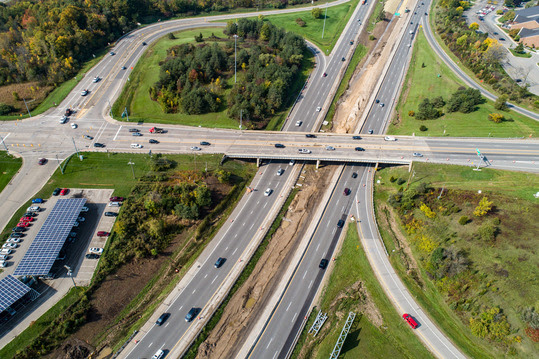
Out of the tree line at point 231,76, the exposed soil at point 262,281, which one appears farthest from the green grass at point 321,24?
the exposed soil at point 262,281

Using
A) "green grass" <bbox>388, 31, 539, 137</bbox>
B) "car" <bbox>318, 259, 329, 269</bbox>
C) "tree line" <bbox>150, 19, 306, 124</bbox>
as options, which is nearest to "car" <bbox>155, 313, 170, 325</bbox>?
"car" <bbox>318, 259, 329, 269</bbox>

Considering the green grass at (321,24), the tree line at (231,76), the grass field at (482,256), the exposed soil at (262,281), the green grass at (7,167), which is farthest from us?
the green grass at (321,24)

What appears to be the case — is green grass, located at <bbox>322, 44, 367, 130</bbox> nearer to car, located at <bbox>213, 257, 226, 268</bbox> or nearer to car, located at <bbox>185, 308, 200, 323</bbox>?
car, located at <bbox>213, 257, 226, 268</bbox>

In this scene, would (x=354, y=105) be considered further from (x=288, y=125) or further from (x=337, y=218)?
(x=337, y=218)

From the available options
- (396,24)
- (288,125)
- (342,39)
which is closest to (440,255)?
(288,125)

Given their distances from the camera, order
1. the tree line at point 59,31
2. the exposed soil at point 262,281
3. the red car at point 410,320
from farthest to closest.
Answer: the tree line at point 59,31
the red car at point 410,320
the exposed soil at point 262,281

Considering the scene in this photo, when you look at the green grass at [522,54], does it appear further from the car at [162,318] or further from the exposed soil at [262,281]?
the car at [162,318]

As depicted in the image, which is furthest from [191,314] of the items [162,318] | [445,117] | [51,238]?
[445,117]
